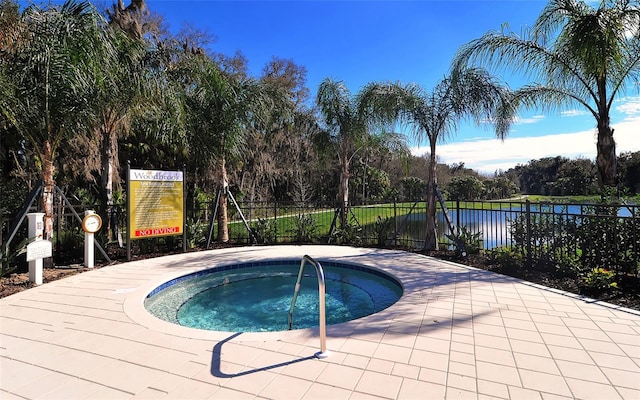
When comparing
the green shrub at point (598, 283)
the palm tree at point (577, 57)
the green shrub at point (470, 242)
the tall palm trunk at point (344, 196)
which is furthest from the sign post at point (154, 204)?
the green shrub at point (598, 283)

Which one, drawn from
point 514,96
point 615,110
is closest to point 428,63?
point 514,96

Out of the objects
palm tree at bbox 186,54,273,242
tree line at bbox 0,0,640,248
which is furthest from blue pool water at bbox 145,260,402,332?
palm tree at bbox 186,54,273,242

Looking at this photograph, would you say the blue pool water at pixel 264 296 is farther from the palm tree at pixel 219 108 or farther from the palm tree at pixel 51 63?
the palm tree at pixel 51 63

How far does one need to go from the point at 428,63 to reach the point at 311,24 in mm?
3316

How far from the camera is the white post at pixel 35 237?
5.08 meters

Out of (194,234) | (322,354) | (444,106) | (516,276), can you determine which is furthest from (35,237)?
(444,106)

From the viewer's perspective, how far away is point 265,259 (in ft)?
22.3

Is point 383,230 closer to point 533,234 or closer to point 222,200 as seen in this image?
point 533,234

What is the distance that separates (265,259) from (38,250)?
3680 mm

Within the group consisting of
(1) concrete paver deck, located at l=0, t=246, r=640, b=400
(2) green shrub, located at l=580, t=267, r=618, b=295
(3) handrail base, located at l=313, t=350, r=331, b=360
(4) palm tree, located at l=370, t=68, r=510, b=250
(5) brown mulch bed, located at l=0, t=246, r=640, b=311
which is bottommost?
(1) concrete paver deck, located at l=0, t=246, r=640, b=400

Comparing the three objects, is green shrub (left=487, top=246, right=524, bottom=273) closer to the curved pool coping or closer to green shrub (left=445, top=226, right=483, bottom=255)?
green shrub (left=445, top=226, right=483, bottom=255)

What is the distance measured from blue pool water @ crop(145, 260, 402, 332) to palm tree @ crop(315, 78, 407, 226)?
315 centimetres

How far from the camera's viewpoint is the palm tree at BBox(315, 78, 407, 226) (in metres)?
8.27

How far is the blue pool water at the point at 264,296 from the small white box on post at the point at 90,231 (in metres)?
2.00
